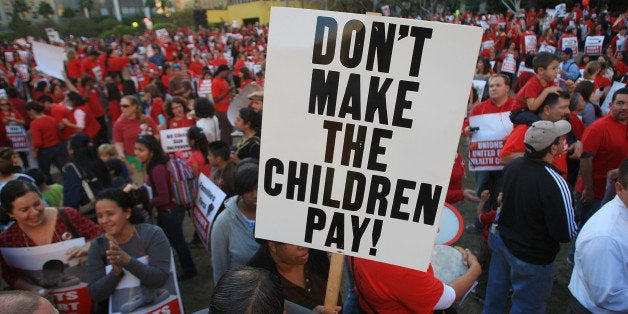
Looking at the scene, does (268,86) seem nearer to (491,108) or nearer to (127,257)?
(127,257)

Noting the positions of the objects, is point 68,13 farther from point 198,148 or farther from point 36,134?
point 198,148

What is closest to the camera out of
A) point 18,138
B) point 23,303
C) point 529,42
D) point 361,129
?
point 23,303

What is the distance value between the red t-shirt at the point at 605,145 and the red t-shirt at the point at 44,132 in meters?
7.50

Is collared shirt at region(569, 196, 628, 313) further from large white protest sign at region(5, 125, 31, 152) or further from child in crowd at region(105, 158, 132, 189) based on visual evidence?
large white protest sign at region(5, 125, 31, 152)

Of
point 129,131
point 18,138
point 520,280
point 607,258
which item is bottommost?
point 18,138

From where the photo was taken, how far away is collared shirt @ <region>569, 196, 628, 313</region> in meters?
2.26

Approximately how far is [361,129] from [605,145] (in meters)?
3.58

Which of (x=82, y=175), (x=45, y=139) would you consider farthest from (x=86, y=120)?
(x=82, y=175)

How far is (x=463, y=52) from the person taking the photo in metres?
1.52

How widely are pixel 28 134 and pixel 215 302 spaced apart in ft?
26.4

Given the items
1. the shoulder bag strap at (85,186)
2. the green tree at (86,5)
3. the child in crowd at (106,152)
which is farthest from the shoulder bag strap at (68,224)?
the green tree at (86,5)

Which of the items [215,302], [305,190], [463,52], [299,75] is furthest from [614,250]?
[215,302]

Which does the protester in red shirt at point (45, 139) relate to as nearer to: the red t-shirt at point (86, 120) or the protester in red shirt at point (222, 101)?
Result: the red t-shirt at point (86, 120)

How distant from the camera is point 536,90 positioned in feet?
14.6
